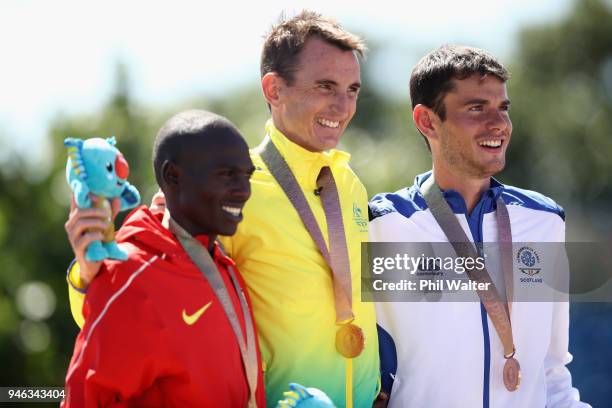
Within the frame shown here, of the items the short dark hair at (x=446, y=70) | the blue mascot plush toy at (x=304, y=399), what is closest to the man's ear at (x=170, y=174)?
the blue mascot plush toy at (x=304, y=399)

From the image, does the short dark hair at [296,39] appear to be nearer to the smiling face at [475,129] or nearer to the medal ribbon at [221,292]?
the smiling face at [475,129]

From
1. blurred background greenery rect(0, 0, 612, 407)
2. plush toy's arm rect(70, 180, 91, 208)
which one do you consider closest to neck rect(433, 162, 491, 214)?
plush toy's arm rect(70, 180, 91, 208)

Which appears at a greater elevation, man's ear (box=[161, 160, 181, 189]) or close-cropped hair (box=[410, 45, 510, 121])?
close-cropped hair (box=[410, 45, 510, 121])

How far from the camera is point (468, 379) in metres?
4.49

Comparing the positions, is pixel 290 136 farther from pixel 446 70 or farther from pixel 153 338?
pixel 153 338

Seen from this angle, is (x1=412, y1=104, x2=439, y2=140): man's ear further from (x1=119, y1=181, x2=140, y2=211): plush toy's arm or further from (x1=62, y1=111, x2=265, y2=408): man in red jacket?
(x1=119, y1=181, x2=140, y2=211): plush toy's arm

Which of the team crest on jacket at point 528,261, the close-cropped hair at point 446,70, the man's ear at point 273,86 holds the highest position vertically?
the close-cropped hair at point 446,70

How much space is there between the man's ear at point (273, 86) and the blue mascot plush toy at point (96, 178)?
4.25 ft

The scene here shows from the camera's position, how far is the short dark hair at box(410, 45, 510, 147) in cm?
493

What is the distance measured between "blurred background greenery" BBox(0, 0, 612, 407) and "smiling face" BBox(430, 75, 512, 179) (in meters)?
7.08

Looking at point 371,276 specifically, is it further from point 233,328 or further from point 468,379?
point 233,328

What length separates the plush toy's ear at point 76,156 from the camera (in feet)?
11.0

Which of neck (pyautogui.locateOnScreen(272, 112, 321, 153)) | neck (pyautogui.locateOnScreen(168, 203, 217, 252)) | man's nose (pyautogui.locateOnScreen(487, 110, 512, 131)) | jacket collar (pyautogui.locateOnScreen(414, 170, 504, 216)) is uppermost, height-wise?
man's nose (pyautogui.locateOnScreen(487, 110, 512, 131))

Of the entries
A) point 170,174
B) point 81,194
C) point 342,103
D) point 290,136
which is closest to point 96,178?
point 81,194
